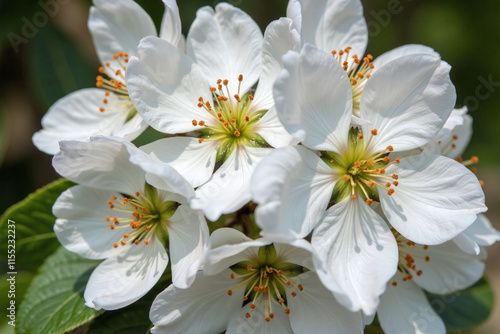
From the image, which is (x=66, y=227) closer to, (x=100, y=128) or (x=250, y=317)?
(x=100, y=128)

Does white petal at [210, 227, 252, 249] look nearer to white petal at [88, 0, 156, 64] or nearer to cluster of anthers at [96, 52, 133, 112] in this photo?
cluster of anthers at [96, 52, 133, 112]

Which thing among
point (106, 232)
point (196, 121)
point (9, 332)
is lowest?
point (9, 332)

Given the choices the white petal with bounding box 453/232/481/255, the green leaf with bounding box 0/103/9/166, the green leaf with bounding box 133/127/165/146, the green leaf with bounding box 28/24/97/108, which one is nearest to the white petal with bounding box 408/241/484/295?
the white petal with bounding box 453/232/481/255

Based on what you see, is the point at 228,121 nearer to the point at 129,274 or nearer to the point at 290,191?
the point at 290,191

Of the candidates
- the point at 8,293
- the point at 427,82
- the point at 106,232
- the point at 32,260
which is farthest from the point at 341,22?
the point at 8,293

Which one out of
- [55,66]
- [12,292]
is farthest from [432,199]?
[55,66]

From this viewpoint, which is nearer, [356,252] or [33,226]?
[356,252]
